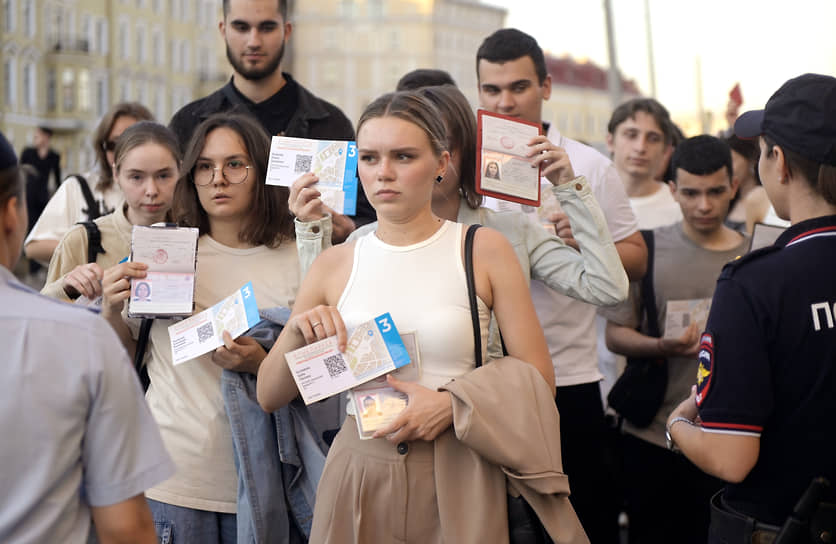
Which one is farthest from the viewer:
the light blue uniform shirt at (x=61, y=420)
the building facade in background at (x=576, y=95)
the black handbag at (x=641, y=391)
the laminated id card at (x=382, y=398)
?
the building facade in background at (x=576, y=95)

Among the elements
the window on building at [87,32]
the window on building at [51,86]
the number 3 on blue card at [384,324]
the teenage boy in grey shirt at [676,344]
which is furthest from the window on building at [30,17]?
the number 3 on blue card at [384,324]

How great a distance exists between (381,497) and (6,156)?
1560 mm

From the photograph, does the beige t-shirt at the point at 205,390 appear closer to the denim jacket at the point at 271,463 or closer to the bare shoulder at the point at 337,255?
the denim jacket at the point at 271,463

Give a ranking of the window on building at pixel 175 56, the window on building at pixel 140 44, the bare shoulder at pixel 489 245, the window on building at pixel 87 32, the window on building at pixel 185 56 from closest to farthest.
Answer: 1. the bare shoulder at pixel 489 245
2. the window on building at pixel 87 32
3. the window on building at pixel 140 44
4. the window on building at pixel 175 56
5. the window on building at pixel 185 56

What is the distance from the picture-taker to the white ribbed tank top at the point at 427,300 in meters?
3.22

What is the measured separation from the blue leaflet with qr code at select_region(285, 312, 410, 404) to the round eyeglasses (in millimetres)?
1329

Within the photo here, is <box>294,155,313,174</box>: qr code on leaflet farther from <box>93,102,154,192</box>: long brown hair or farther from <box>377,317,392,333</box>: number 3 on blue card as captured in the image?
<box>93,102,154,192</box>: long brown hair

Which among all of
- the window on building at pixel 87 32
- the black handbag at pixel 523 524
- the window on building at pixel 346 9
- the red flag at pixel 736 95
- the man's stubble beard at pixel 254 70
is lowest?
the black handbag at pixel 523 524

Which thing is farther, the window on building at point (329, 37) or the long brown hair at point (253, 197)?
the window on building at point (329, 37)

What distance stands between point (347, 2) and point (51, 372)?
96.0 m

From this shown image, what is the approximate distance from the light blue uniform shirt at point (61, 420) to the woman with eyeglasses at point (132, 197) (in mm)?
2026

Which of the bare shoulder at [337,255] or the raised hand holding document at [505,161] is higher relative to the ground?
the raised hand holding document at [505,161]

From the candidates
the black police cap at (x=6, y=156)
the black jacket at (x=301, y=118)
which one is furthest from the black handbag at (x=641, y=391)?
the black police cap at (x=6, y=156)

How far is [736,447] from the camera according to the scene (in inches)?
113
